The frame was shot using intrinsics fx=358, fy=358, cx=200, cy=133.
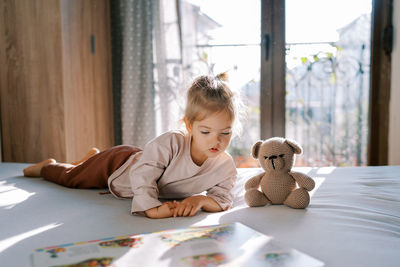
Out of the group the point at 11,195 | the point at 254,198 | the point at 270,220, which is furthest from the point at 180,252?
the point at 11,195

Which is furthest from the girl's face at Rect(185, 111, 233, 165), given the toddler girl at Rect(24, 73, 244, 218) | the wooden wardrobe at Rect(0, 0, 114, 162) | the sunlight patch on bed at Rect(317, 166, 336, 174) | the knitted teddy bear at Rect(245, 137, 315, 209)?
the wooden wardrobe at Rect(0, 0, 114, 162)

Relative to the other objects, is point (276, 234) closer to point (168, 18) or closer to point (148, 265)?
point (148, 265)

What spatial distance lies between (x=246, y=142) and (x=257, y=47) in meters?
0.71

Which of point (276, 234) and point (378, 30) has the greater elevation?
point (378, 30)

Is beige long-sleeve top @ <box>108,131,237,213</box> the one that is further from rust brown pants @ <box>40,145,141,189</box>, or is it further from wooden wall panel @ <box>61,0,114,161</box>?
wooden wall panel @ <box>61,0,114,161</box>

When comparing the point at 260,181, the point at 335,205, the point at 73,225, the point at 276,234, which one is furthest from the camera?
the point at 260,181

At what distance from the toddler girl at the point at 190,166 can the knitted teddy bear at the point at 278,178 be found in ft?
0.36

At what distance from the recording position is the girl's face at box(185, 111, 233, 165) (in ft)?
3.56

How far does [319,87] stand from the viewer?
8.45 feet

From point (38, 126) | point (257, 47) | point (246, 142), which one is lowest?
point (246, 142)

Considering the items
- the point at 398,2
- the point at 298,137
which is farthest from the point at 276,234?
→ the point at 398,2

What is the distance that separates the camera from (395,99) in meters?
2.35

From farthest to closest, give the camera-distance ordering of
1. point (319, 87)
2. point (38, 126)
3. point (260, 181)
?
point (319, 87) → point (38, 126) → point (260, 181)

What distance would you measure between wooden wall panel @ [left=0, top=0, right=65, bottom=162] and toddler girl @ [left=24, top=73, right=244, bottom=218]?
39.8 inches
